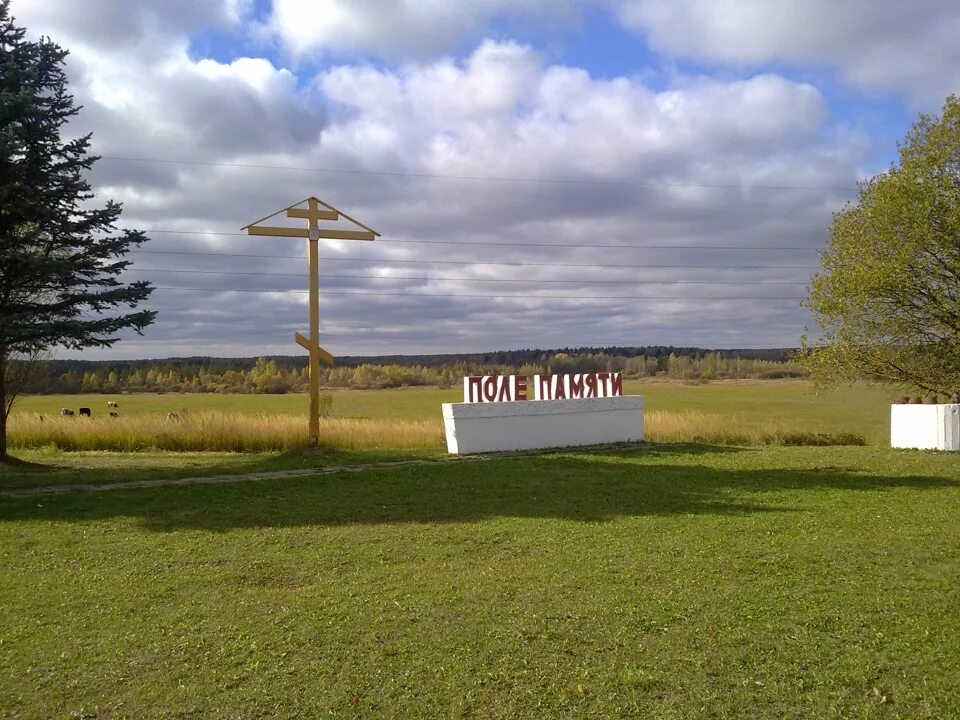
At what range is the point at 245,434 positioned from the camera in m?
24.0

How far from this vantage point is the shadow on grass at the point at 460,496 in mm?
11383

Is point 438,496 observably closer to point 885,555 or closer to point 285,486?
point 285,486

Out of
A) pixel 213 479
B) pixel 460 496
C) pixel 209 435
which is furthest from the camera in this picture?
pixel 209 435

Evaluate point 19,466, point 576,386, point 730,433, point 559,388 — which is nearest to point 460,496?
point 19,466

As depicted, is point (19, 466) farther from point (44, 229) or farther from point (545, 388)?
point (545, 388)

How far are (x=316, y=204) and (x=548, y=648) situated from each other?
1749 centimetres

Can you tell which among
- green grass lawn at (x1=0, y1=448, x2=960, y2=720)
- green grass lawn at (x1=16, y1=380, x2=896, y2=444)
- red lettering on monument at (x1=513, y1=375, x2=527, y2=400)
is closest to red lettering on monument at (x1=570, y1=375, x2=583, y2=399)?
red lettering on monument at (x1=513, y1=375, x2=527, y2=400)

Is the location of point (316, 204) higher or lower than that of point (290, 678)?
higher

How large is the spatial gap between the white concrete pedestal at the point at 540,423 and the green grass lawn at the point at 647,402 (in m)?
14.2

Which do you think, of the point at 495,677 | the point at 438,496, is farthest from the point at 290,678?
the point at 438,496

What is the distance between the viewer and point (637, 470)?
16531mm

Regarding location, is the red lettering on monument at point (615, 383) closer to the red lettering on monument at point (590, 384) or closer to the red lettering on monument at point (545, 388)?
the red lettering on monument at point (590, 384)

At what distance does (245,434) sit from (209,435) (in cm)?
111

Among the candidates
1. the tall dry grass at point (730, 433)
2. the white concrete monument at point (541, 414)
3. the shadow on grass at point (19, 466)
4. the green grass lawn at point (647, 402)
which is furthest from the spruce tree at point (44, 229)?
the green grass lawn at point (647, 402)
